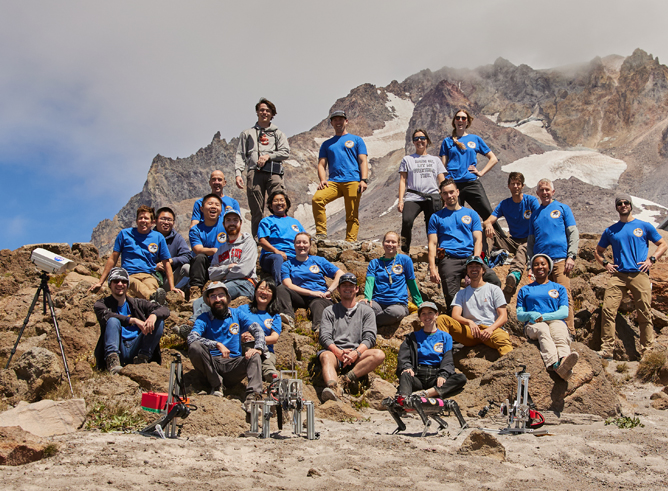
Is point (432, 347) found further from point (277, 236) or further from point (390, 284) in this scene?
point (277, 236)

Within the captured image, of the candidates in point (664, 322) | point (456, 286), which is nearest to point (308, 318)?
point (456, 286)

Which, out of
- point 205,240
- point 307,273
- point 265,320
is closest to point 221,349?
point 265,320

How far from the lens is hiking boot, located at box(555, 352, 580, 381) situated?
6.79m

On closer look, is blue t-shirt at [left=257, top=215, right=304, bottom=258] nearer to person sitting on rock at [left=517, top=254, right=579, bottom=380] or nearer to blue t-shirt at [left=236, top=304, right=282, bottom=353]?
blue t-shirt at [left=236, top=304, right=282, bottom=353]

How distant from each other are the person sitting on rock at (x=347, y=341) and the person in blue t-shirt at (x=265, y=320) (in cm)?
60

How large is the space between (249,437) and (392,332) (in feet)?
12.4

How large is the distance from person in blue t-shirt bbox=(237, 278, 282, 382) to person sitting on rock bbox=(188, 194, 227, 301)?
213cm

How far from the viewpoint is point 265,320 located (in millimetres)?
7414

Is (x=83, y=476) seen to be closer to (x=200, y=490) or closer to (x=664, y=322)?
(x=200, y=490)

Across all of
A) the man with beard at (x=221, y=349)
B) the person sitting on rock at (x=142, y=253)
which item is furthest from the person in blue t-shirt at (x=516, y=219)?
the person sitting on rock at (x=142, y=253)

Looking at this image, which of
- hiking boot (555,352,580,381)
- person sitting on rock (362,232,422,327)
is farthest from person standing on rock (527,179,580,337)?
hiking boot (555,352,580,381)

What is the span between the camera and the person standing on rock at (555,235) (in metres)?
9.08

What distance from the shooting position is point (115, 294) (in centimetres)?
722

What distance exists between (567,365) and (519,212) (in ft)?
12.1
